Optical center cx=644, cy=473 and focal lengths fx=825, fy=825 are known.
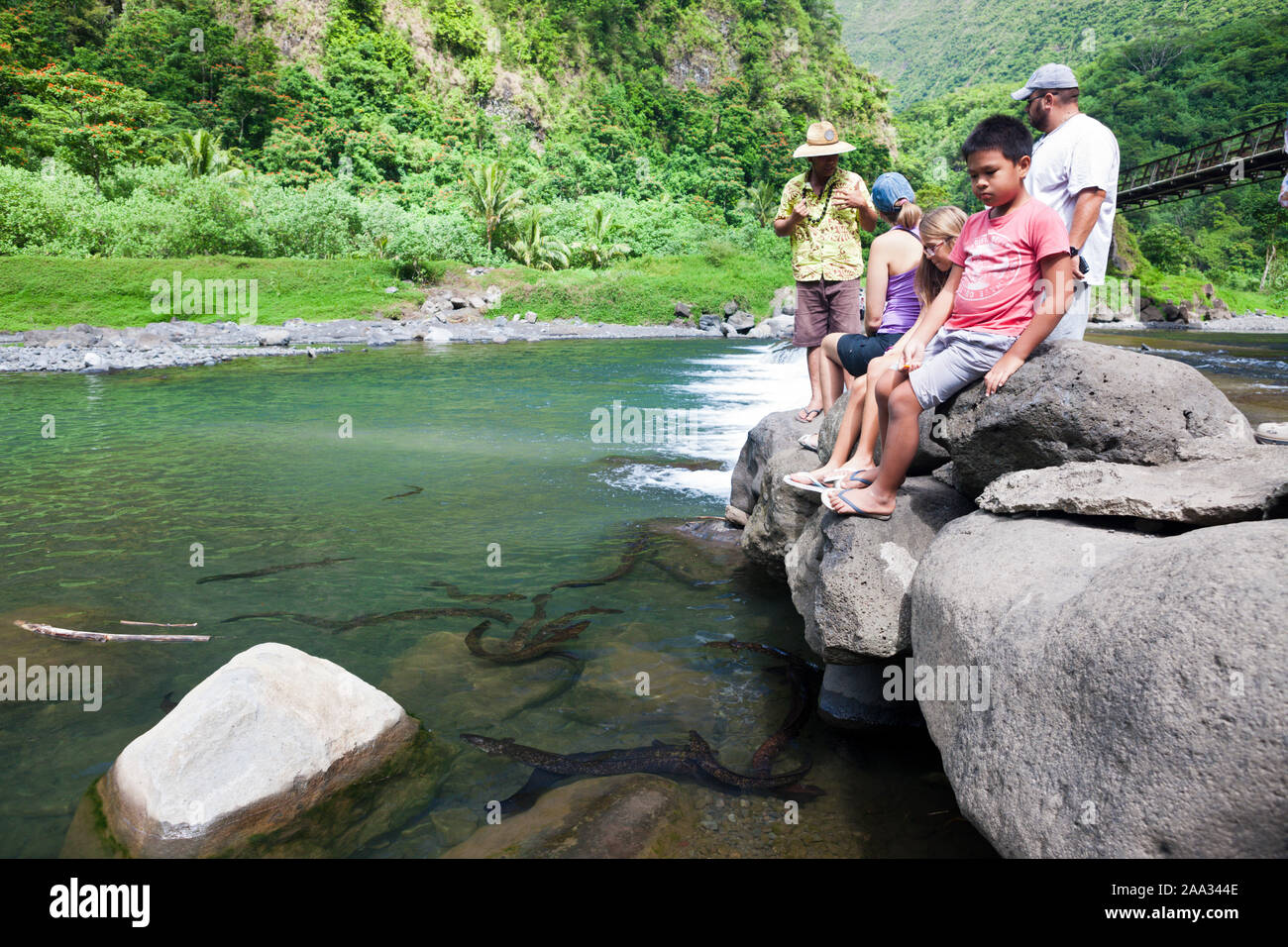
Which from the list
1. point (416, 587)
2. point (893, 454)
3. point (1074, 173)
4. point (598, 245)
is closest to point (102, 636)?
point (416, 587)

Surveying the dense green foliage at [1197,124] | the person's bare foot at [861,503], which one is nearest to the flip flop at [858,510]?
the person's bare foot at [861,503]

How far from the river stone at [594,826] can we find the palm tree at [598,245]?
43.6m

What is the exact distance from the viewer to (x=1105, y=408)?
13.1ft

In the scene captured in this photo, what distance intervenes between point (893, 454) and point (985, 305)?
92cm

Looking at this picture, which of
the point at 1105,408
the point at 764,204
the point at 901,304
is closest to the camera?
the point at 1105,408

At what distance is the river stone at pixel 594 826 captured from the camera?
3.58 meters

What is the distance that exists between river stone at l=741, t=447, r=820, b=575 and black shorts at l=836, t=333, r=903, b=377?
0.76 meters

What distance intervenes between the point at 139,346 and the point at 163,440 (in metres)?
15.3

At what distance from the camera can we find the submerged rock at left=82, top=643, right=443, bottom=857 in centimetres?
361

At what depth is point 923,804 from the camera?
3973 millimetres

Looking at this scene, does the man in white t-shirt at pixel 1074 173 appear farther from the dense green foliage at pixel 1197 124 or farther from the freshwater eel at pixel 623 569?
the dense green foliage at pixel 1197 124

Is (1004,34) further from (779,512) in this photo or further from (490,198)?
(779,512)
